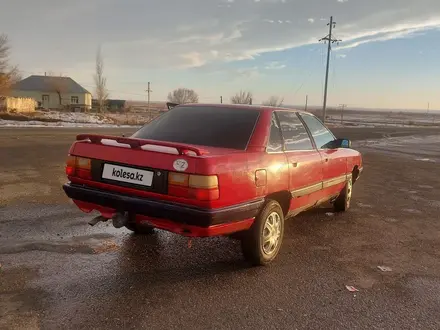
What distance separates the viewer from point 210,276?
3.75 meters

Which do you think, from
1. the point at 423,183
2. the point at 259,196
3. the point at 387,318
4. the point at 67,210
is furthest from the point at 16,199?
the point at 423,183

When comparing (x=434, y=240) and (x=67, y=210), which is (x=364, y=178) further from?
(x=67, y=210)

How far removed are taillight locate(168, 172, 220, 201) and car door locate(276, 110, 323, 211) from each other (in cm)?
124

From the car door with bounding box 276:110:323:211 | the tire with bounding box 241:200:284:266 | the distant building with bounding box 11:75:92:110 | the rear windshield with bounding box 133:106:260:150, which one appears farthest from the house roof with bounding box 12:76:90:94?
the tire with bounding box 241:200:284:266

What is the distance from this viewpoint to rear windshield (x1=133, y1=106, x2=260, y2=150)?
4.03 m

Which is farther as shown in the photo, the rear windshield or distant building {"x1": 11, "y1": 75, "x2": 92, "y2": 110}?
distant building {"x1": 11, "y1": 75, "x2": 92, "y2": 110}

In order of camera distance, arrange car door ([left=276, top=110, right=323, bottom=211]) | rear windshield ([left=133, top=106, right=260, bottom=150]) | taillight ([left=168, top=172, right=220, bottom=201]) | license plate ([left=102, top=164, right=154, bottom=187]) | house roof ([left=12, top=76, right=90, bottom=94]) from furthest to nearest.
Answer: house roof ([left=12, top=76, right=90, bottom=94]), car door ([left=276, top=110, right=323, bottom=211]), rear windshield ([left=133, top=106, right=260, bottom=150]), license plate ([left=102, top=164, right=154, bottom=187]), taillight ([left=168, top=172, right=220, bottom=201])

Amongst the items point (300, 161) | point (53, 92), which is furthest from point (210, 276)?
point (53, 92)

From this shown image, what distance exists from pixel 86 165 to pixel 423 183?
8.30 m

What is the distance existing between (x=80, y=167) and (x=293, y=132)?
2.37 metres

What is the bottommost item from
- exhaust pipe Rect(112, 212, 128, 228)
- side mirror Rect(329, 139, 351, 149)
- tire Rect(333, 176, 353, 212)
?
tire Rect(333, 176, 353, 212)

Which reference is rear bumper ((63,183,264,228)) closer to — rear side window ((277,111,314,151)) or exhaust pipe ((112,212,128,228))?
exhaust pipe ((112,212,128,228))

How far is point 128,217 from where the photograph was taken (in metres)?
3.63

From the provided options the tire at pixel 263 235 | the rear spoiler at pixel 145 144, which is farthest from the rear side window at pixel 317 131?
the rear spoiler at pixel 145 144
